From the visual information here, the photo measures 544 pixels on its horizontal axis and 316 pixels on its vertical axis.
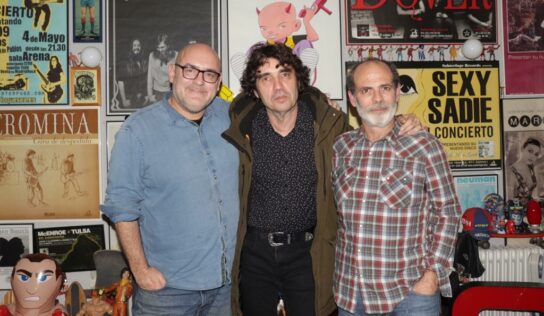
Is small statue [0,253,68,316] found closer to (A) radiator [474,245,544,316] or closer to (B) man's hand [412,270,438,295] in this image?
(B) man's hand [412,270,438,295]

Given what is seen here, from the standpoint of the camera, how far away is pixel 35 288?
2.23 metres

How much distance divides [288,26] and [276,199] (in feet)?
5.24

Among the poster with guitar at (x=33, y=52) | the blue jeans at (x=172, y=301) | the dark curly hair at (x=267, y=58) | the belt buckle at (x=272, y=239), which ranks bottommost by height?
the blue jeans at (x=172, y=301)

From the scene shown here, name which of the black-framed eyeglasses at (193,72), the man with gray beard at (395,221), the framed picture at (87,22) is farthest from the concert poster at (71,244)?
the man with gray beard at (395,221)

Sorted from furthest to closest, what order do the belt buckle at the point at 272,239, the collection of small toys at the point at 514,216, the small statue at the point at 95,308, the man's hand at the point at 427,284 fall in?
1. the collection of small toys at the point at 514,216
2. the small statue at the point at 95,308
3. the belt buckle at the point at 272,239
4. the man's hand at the point at 427,284

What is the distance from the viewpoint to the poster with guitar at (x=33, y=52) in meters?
3.04

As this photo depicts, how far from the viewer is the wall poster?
3281mm

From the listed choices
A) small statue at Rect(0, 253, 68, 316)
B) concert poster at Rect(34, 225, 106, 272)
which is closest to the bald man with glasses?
small statue at Rect(0, 253, 68, 316)

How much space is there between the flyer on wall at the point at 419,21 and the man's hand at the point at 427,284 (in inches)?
76.9

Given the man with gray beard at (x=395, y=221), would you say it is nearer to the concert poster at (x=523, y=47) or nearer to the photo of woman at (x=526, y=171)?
the photo of woman at (x=526, y=171)

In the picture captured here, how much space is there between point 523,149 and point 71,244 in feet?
10.9

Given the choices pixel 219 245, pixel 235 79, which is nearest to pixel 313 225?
pixel 219 245

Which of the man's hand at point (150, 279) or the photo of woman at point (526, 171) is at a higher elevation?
the photo of woman at point (526, 171)

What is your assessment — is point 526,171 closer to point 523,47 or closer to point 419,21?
point 523,47
